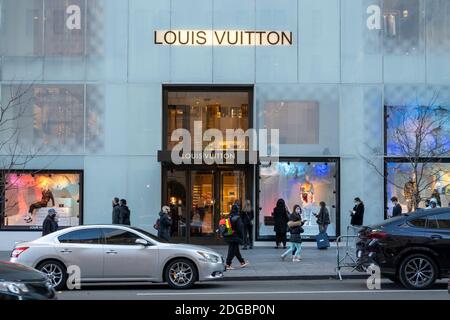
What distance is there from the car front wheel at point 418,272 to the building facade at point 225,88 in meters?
8.93

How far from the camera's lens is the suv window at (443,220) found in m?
12.6

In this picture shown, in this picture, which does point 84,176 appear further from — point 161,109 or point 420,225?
point 420,225

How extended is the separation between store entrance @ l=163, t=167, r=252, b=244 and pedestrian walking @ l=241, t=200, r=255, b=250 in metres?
1.43

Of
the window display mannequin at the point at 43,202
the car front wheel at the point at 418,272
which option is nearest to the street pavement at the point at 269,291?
the car front wheel at the point at 418,272

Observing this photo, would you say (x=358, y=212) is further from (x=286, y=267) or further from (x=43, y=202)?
(x=43, y=202)

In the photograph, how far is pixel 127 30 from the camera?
2184 centimetres

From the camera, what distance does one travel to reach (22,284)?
8.11 meters

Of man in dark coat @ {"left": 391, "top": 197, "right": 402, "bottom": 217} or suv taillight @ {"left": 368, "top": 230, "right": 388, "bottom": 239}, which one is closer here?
suv taillight @ {"left": 368, "top": 230, "right": 388, "bottom": 239}

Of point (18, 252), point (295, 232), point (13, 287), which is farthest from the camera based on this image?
point (295, 232)

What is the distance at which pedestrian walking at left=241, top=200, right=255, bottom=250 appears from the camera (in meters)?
20.5

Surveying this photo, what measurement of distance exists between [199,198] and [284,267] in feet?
21.1

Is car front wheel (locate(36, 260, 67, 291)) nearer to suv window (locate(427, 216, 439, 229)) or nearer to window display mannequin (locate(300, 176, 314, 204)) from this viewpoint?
suv window (locate(427, 216, 439, 229))

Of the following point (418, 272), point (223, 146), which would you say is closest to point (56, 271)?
point (418, 272)

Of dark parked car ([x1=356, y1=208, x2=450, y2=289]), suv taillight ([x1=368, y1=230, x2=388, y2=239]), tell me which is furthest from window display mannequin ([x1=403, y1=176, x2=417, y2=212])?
suv taillight ([x1=368, y1=230, x2=388, y2=239])
